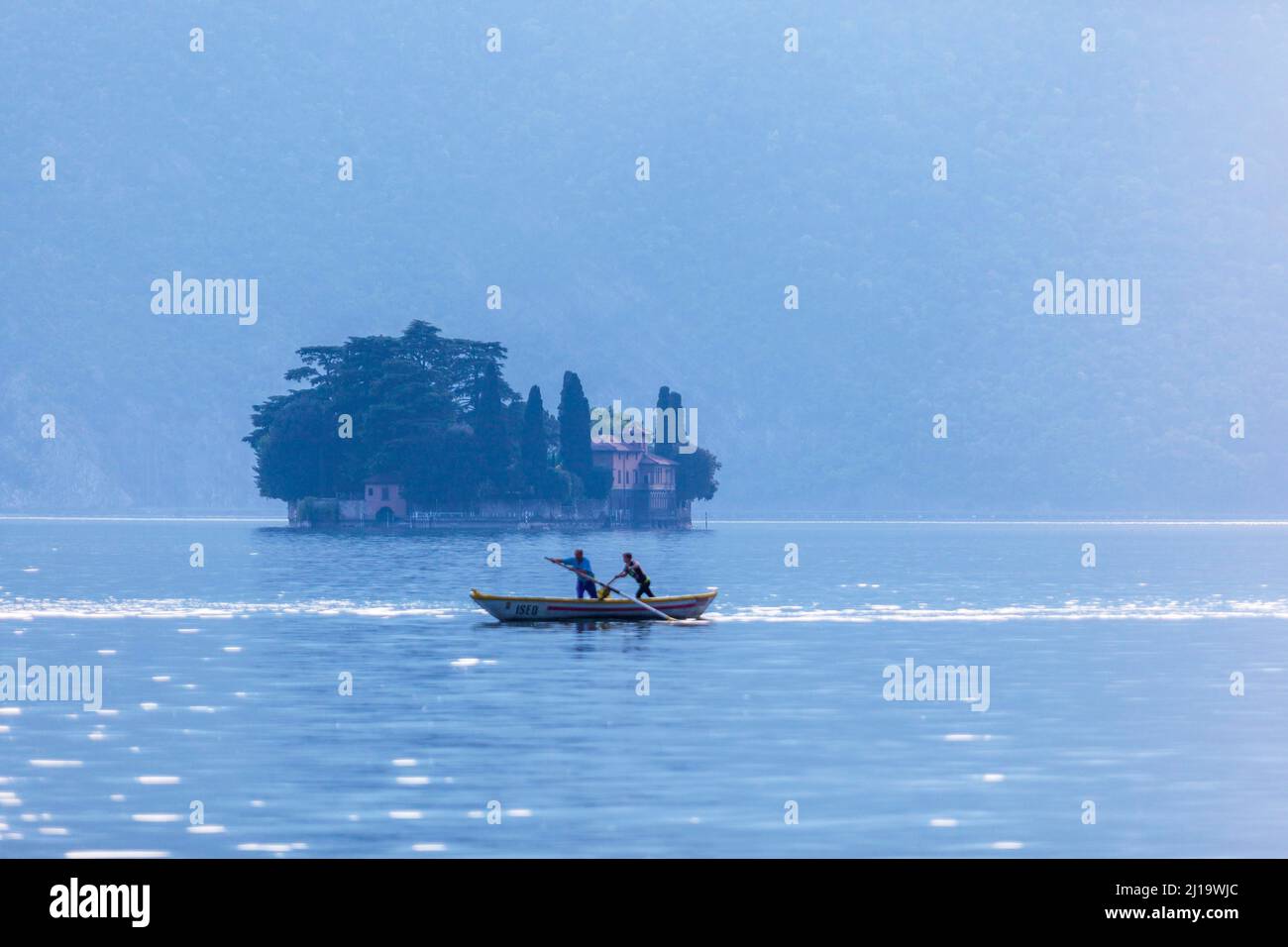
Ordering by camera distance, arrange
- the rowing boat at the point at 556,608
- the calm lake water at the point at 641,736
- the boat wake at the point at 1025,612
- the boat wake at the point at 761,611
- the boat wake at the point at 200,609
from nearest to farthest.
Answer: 1. the calm lake water at the point at 641,736
2. the rowing boat at the point at 556,608
3. the boat wake at the point at 200,609
4. the boat wake at the point at 761,611
5. the boat wake at the point at 1025,612

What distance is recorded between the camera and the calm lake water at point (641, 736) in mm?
27766

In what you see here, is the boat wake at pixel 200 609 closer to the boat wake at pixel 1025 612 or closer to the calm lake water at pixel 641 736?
the calm lake water at pixel 641 736

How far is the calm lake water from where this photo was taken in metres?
27.8

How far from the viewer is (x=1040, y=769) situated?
113 feet

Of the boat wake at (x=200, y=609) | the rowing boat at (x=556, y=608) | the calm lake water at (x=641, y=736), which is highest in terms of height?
the rowing boat at (x=556, y=608)

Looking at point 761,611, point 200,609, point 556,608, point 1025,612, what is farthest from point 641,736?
point 1025,612

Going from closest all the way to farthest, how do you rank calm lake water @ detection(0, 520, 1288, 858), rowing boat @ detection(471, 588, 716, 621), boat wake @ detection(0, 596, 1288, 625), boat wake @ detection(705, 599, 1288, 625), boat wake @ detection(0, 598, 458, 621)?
calm lake water @ detection(0, 520, 1288, 858) < rowing boat @ detection(471, 588, 716, 621) < boat wake @ detection(0, 598, 458, 621) < boat wake @ detection(0, 596, 1288, 625) < boat wake @ detection(705, 599, 1288, 625)

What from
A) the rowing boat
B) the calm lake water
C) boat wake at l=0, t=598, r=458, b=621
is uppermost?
the rowing boat

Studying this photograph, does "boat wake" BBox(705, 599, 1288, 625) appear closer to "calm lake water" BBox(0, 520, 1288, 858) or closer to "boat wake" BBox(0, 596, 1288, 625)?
"boat wake" BBox(0, 596, 1288, 625)

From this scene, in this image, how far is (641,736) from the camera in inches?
1506

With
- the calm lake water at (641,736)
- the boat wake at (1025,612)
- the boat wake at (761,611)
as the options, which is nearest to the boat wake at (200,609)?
the boat wake at (761,611)

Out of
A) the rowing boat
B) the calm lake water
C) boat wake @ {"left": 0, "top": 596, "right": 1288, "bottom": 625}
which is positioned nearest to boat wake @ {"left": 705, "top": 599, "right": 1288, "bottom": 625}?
boat wake @ {"left": 0, "top": 596, "right": 1288, "bottom": 625}

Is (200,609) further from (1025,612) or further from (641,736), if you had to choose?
(641,736)
